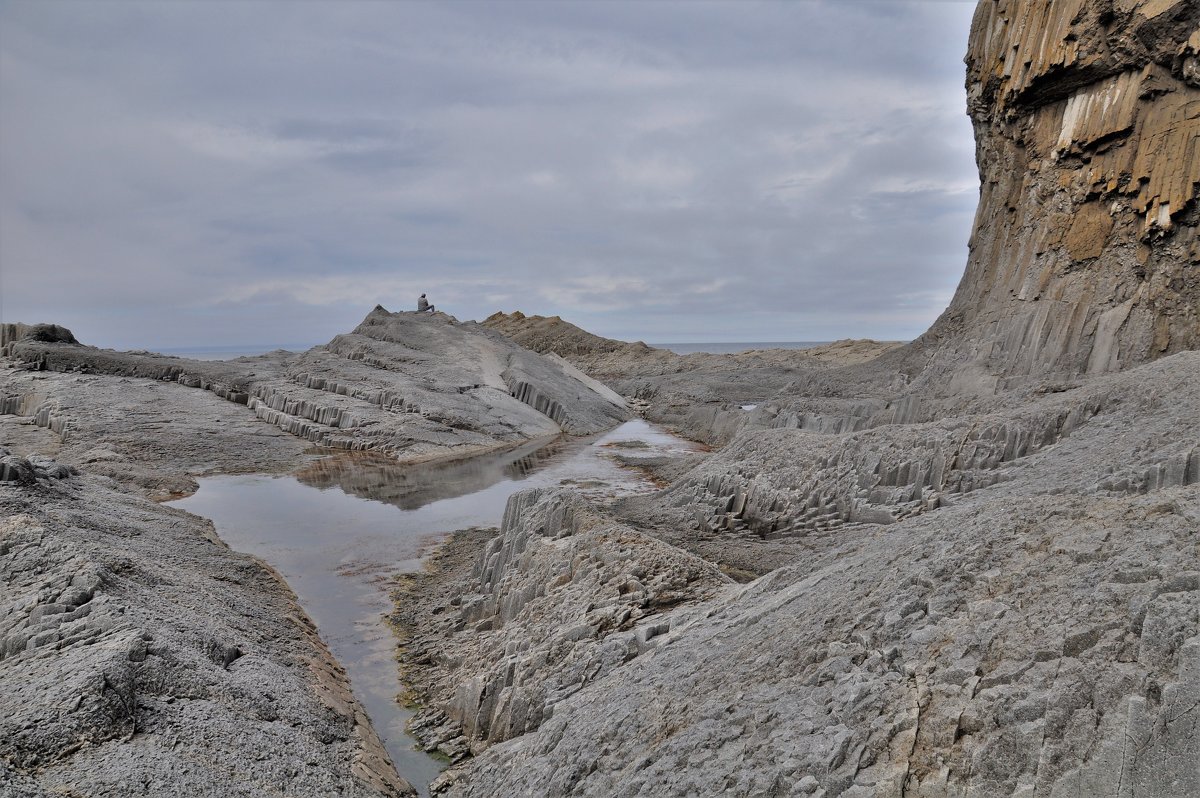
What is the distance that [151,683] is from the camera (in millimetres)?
9242

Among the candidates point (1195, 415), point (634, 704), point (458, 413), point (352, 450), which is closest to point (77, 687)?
point (634, 704)

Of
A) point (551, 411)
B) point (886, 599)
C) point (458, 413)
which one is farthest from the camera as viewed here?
point (551, 411)

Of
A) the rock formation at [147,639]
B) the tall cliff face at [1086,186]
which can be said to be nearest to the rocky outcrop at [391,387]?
the rock formation at [147,639]

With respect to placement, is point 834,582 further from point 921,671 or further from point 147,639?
point 147,639

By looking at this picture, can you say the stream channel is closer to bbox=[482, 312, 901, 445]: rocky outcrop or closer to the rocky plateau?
the rocky plateau

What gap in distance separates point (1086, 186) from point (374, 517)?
2380cm

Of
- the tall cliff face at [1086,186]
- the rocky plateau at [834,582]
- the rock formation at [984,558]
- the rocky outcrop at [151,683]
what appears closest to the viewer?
the rock formation at [984,558]

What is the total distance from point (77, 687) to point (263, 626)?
492 centimetres

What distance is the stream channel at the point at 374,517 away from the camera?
536 inches

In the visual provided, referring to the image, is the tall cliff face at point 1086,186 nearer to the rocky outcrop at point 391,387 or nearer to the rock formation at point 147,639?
the rock formation at point 147,639

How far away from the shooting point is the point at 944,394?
2611 cm

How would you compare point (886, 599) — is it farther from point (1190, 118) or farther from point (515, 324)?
point (515, 324)

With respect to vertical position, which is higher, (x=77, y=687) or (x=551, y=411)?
(x=551, y=411)

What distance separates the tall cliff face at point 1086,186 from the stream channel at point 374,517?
13611 mm
